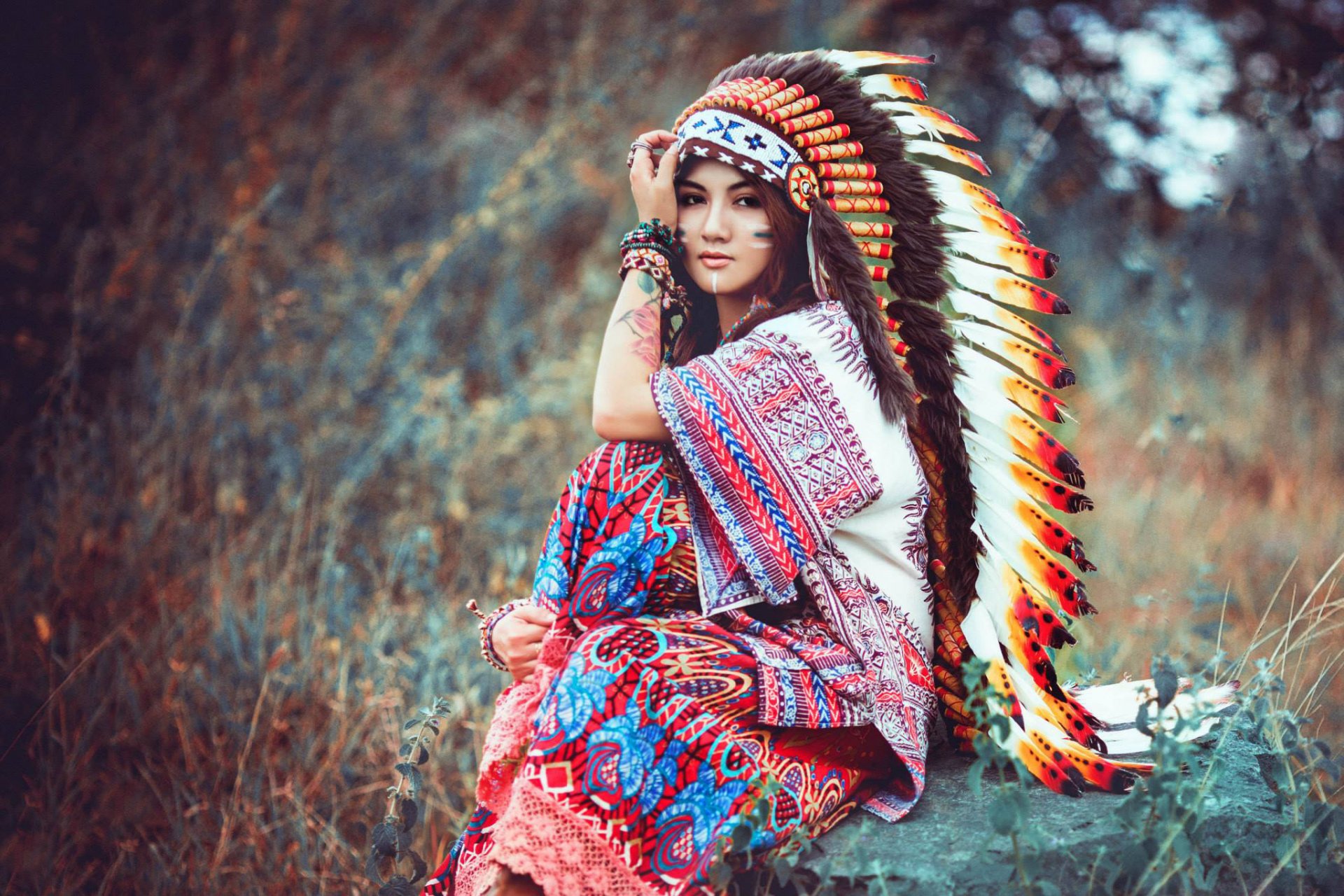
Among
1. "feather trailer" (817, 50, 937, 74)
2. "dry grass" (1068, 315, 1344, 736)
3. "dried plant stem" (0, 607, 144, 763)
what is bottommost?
"dry grass" (1068, 315, 1344, 736)

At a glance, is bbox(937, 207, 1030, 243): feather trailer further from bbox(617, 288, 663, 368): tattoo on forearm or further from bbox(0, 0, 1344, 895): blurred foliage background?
bbox(0, 0, 1344, 895): blurred foliage background

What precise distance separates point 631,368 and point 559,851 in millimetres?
895

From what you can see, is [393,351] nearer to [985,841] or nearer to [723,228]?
[723,228]

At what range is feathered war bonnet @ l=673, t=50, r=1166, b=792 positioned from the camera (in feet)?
7.28

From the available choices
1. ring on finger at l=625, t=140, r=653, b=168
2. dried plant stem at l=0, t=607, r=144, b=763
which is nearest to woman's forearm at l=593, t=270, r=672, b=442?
ring on finger at l=625, t=140, r=653, b=168

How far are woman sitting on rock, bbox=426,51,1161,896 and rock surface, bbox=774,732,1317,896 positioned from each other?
0.06 metres

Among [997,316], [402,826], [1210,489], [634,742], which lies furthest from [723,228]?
[1210,489]

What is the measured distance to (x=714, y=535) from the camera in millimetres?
2100

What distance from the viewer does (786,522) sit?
6.66 feet

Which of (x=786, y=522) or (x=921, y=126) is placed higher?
(x=921, y=126)

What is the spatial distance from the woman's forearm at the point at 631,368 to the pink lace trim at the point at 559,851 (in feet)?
2.23

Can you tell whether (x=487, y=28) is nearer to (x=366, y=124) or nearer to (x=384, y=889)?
(x=366, y=124)

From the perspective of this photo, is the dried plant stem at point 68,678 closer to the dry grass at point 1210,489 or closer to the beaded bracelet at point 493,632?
the beaded bracelet at point 493,632

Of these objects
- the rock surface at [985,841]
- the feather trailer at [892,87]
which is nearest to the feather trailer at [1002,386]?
the feather trailer at [892,87]
